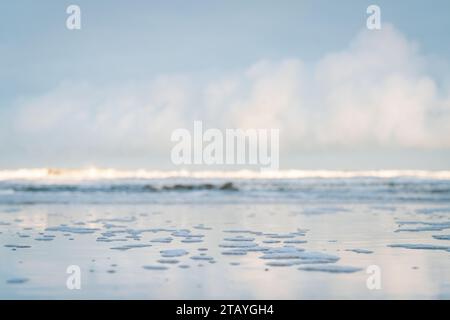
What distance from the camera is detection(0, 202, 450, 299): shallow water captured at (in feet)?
14.6

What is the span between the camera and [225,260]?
5.89 meters

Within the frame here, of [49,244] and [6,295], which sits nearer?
[6,295]

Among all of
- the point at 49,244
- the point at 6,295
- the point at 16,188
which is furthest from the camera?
the point at 16,188

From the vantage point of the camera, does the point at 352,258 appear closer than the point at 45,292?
No

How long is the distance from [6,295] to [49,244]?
298 centimetres

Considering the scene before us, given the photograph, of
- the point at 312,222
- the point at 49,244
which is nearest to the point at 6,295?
the point at 49,244

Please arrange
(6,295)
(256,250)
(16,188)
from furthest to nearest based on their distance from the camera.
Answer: (16,188) < (256,250) < (6,295)

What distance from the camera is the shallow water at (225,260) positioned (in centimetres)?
446

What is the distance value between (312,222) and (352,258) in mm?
4395

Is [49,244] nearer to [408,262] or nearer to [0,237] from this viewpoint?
[0,237]

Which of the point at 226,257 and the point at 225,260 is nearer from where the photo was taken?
the point at 225,260

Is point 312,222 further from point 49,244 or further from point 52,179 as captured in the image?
point 52,179
